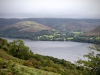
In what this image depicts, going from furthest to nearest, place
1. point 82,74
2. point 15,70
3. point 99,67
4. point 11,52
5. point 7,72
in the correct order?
point 11,52
point 82,74
point 99,67
point 15,70
point 7,72

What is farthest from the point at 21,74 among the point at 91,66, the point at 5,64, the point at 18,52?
the point at 18,52

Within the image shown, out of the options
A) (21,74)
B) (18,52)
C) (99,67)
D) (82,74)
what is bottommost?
(18,52)

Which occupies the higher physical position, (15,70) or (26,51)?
(15,70)

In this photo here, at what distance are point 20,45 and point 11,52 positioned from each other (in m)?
3.46

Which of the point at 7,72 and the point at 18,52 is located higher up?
the point at 7,72

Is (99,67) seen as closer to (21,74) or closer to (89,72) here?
(89,72)

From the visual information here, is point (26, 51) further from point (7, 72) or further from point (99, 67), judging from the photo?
point (7, 72)

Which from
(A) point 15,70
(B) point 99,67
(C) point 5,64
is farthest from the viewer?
(B) point 99,67

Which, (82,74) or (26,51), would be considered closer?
(82,74)

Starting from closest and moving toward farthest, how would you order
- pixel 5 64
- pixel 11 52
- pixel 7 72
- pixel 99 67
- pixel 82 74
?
pixel 7 72, pixel 5 64, pixel 99 67, pixel 82 74, pixel 11 52

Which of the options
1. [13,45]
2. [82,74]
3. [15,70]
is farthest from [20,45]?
[15,70]

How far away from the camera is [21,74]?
48.5 feet

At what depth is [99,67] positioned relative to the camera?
837 inches

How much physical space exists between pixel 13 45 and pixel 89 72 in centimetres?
3336
